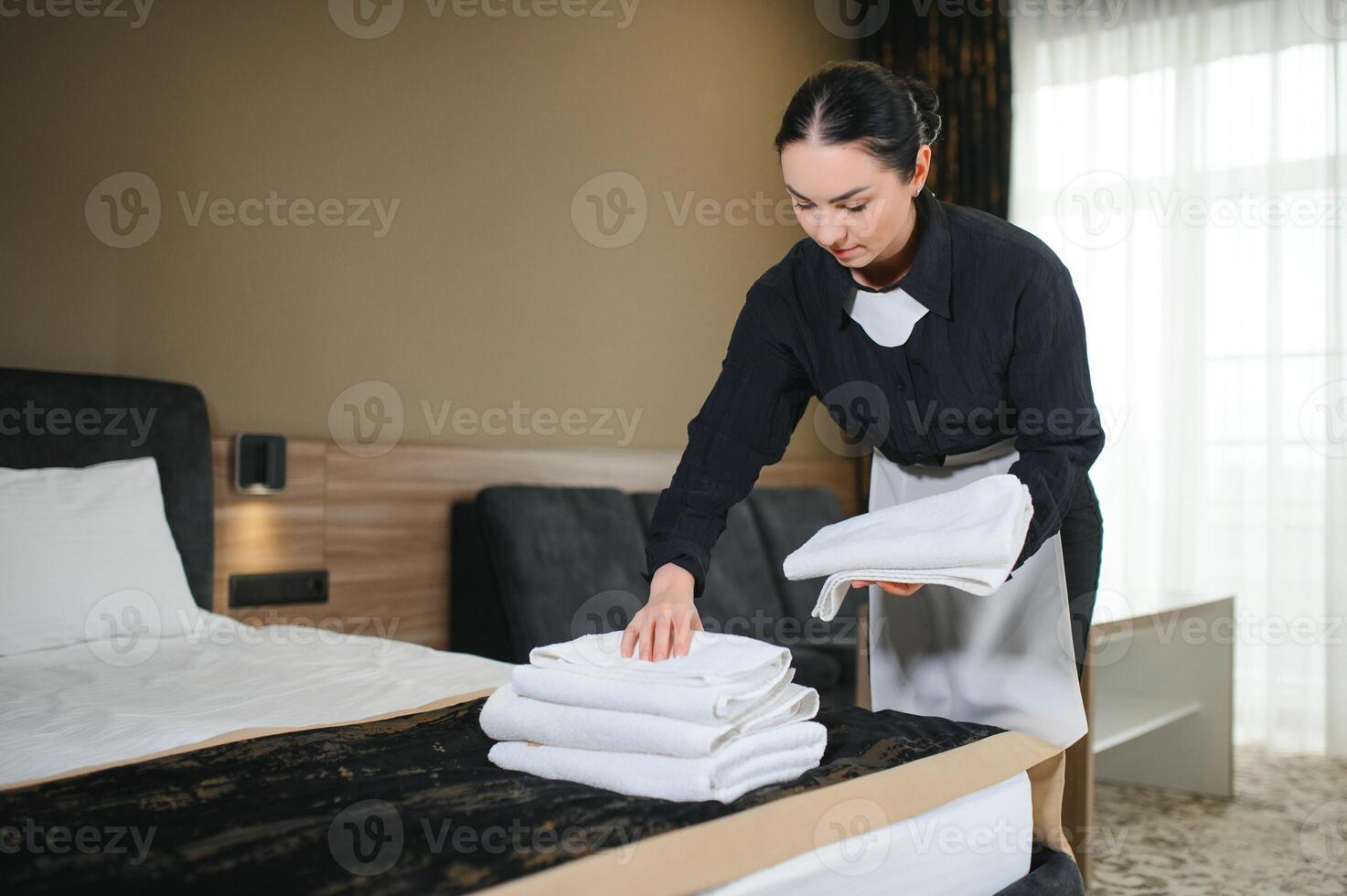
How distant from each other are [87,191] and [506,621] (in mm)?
1499

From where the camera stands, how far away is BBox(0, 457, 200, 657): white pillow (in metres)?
2.14

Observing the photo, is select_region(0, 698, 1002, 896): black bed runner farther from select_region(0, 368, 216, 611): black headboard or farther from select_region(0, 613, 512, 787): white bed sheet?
select_region(0, 368, 216, 611): black headboard

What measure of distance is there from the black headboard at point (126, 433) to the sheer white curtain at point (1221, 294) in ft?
9.96

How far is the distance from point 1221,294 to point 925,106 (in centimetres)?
333

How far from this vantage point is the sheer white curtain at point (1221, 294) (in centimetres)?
416

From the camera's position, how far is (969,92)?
489 centimetres

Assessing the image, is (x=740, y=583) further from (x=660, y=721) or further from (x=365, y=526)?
(x=660, y=721)

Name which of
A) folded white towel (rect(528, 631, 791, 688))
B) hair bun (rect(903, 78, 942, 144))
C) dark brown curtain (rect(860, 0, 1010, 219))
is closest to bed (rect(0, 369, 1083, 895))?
folded white towel (rect(528, 631, 791, 688))

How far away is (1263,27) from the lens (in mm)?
4293

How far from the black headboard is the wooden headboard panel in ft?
0.40
